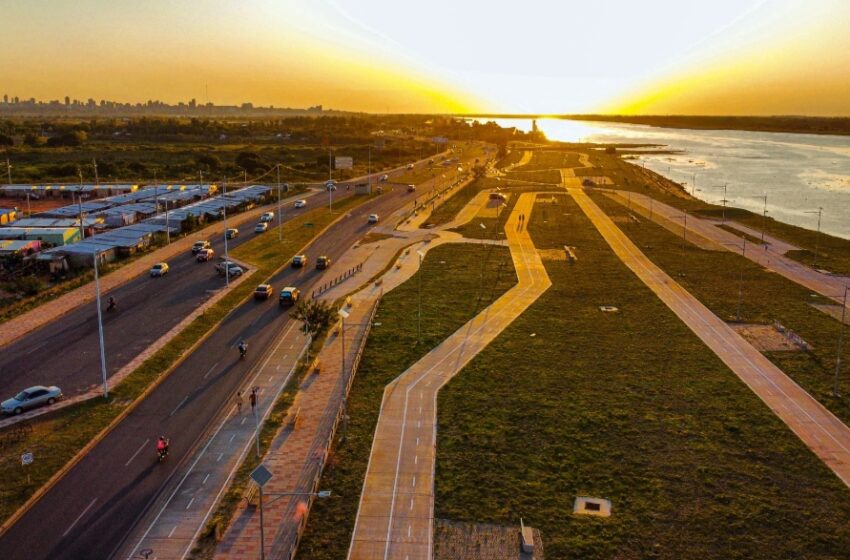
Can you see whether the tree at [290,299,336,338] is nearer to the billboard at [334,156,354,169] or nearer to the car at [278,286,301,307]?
the car at [278,286,301,307]

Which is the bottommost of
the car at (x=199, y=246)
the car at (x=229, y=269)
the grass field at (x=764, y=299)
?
the grass field at (x=764, y=299)

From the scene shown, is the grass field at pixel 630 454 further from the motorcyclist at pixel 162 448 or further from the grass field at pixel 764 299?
the motorcyclist at pixel 162 448

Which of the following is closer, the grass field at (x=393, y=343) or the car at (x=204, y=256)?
the grass field at (x=393, y=343)

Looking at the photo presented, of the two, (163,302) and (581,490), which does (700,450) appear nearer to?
(581,490)

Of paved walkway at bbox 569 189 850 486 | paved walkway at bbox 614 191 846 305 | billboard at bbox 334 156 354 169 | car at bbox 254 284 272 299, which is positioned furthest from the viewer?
billboard at bbox 334 156 354 169

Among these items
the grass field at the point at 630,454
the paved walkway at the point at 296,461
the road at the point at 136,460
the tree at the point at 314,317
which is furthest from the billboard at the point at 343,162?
the tree at the point at 314,317

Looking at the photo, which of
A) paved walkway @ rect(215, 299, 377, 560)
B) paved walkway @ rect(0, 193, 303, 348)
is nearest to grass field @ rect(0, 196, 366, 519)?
paved walkway @ rect(215, 299, 377, 560)

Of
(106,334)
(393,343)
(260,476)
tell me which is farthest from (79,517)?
(393,343)
